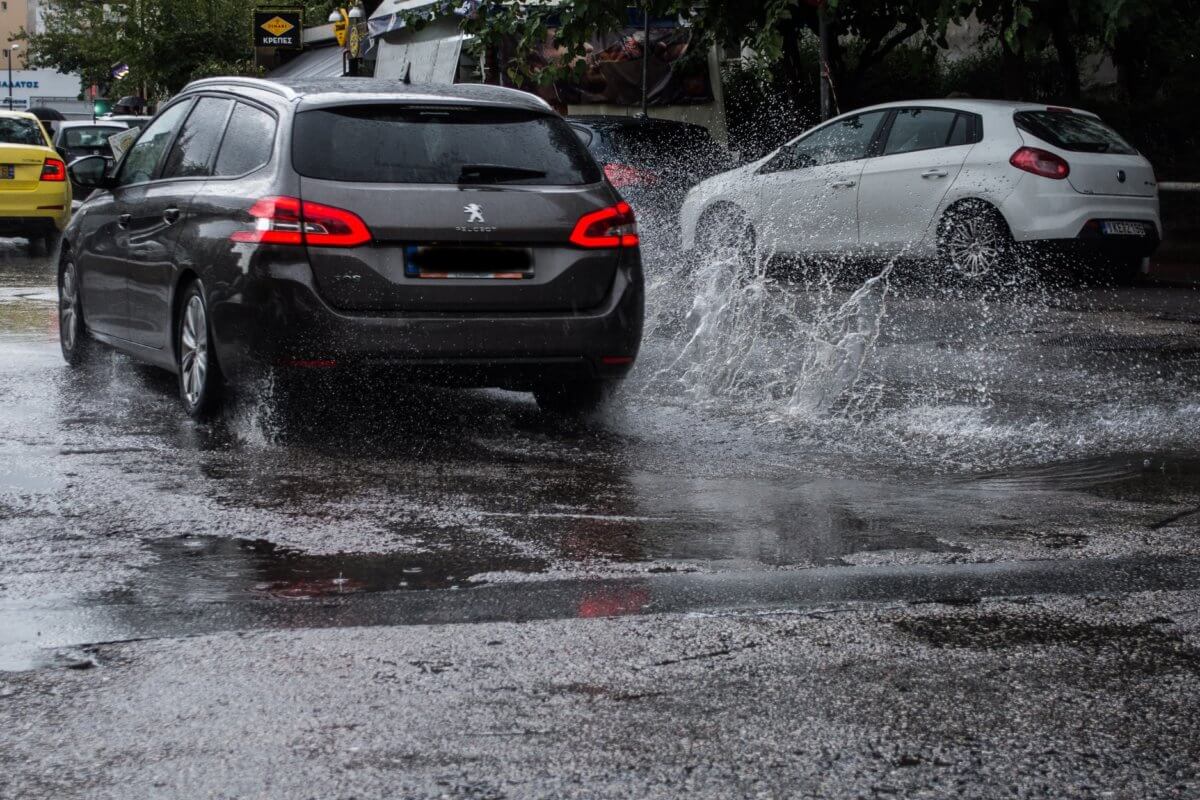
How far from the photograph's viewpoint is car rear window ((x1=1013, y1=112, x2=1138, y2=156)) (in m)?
14.0

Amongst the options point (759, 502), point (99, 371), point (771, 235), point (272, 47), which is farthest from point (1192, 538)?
point (272, 47)

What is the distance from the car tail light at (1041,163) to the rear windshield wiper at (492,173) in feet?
23.7

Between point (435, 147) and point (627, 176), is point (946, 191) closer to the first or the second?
point (627, 176)

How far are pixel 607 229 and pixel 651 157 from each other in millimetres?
8417

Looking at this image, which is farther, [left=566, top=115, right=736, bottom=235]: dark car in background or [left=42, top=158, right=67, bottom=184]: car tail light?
[left=42, top=158, right=67, bottom=184]: car tail light

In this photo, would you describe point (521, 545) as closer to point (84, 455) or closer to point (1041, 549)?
point (1041, 549)

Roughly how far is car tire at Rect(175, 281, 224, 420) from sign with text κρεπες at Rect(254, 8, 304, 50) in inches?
1333

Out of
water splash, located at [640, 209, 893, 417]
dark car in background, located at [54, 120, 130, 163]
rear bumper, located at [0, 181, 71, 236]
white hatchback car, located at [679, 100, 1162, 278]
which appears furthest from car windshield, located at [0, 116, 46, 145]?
dark car in background, located at [54, 120, 130, 163]

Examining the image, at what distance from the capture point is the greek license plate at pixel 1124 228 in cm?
1384

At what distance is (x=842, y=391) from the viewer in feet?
28.4

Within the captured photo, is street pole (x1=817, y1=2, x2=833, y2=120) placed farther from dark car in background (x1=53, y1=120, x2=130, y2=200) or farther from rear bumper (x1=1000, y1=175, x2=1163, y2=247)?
dark car in background (x1=53, y1=120, x2=130, y2=200)

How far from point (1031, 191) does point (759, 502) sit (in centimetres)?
822

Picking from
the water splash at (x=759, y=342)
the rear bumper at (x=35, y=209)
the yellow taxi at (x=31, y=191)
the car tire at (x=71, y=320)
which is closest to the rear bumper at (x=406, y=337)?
the water splash at (x=759, y=342)

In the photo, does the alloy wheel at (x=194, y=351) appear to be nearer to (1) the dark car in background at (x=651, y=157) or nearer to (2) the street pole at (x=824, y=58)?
(1) the dark car in background at (x=651, y=157)
